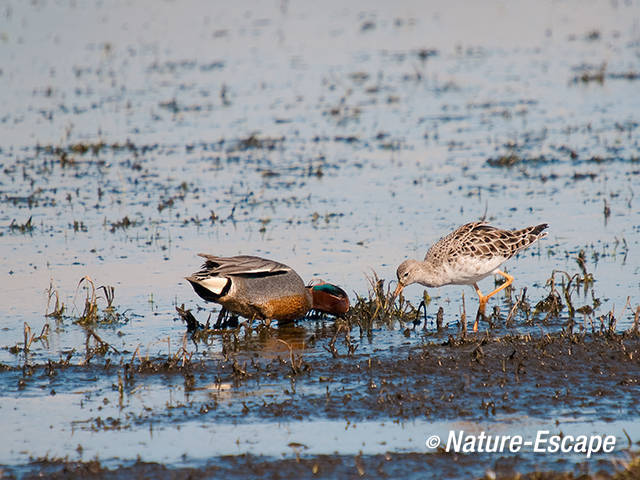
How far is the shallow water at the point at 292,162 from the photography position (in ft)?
33.3

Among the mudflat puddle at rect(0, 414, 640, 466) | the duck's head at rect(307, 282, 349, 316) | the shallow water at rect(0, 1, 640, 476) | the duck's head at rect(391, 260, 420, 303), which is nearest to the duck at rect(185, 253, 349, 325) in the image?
Result: the duck's head at rect(307, 282, 349, 316)

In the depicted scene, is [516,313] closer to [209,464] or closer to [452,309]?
[452,309]

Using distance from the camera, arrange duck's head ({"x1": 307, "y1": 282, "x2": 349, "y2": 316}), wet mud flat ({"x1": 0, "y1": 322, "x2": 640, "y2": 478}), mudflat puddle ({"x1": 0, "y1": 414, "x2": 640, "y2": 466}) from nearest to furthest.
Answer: wet mud flat ({"x1": 0, "y1": 322, "x2": 640, "y2": 478}) → mudflat puddle ({"x1": 0, "y1": 414, "x2": 640, "y2": 466}) → duck's head ({"x1": 307, "y1": 282, "x2": 349, "y2": 316})

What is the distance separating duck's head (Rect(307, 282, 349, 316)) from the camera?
945cm

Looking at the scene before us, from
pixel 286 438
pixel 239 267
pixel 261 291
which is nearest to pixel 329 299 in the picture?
pixel 261 291

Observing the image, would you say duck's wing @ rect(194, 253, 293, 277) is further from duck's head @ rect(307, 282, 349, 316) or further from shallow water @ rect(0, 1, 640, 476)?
shallow water @ rect(0, 1, 640, 476)

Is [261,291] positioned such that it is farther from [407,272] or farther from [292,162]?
[292,162]

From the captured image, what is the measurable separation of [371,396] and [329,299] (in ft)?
7.18

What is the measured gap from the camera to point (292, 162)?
1533cm

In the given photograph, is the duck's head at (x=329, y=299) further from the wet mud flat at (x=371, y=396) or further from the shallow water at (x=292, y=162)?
the wet mud flat at (x=371, y=396)

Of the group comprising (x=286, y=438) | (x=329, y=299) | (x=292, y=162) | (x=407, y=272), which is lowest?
(x=286, y=438)

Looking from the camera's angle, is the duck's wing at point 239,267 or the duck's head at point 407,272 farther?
the duck's head at point 407,272

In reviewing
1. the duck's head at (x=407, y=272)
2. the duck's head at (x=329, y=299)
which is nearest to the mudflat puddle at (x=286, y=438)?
the duck's head at (x=329, y=299)

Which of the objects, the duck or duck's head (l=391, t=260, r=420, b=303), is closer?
the duck
